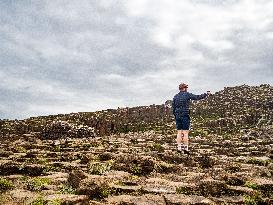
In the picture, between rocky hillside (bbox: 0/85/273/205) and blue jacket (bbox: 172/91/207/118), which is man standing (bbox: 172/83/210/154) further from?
rocky hillside (bbox: 0/85/273/205)

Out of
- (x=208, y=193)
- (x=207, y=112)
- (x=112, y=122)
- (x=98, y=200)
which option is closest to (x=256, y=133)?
(x=112, y=122)

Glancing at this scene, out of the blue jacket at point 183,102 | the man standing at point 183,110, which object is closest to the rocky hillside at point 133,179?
the man standing at point 183,110

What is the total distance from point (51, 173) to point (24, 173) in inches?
29.3

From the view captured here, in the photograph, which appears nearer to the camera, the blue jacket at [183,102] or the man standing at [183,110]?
the man standing at [183,110]

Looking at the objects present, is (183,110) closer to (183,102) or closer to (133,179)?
(183,102)

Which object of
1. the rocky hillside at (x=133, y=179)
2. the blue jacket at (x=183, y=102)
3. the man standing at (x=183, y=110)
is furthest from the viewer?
the blue jacket at (x=183, y=102)

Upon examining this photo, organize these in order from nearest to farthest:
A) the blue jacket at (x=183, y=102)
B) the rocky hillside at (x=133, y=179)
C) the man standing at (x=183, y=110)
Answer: the rocky hillside at (x=133, y=179) → the man standing at (x=183, y=110) → the blue jacket at (x=183, y=102)

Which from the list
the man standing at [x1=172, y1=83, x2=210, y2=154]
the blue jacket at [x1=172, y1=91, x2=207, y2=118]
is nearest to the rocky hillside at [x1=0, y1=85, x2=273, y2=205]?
the man standing at [x1=172, y1=83, x2=210, y2=154]

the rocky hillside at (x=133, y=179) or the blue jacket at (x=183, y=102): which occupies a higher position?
the blue jacket at (x=183, y=102)

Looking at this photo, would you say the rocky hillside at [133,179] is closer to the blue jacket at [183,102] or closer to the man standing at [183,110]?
the man standing at [183,110]

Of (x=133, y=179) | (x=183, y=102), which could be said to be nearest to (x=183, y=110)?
(x=183, y=102)

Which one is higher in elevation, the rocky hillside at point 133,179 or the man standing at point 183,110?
the man standing at point 183,110

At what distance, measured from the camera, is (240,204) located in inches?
313

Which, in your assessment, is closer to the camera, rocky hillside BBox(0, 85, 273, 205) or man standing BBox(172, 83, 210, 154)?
rocky hillside BBox(0, 85, 273, 205)
